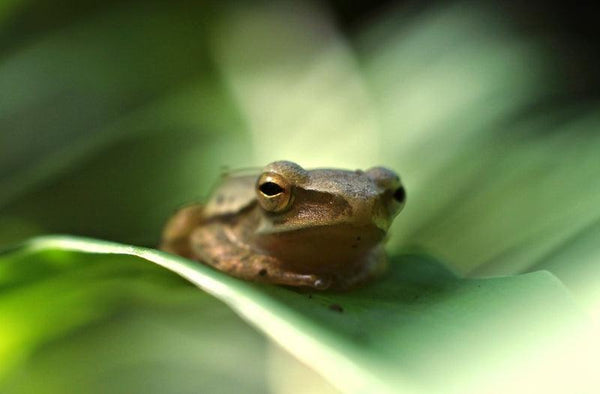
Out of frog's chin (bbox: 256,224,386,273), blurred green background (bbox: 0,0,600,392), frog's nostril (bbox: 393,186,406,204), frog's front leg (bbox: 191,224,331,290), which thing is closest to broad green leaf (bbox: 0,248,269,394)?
blurred green background (bbox: 0,0,600,392)

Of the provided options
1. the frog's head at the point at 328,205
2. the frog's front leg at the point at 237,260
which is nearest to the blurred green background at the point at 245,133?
the frog's front leg at the point at 237,260

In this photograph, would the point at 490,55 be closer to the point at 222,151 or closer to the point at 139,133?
the point at 222,151

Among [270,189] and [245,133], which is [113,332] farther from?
[245,133]

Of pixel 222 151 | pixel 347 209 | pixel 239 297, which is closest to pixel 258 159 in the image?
pixel 222 151

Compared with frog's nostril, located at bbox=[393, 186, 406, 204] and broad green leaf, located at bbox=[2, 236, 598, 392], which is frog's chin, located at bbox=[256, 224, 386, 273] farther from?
broad green leaf, located at bbox=[2, 236, 598, 392]

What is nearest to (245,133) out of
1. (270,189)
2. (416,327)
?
(270,189)
